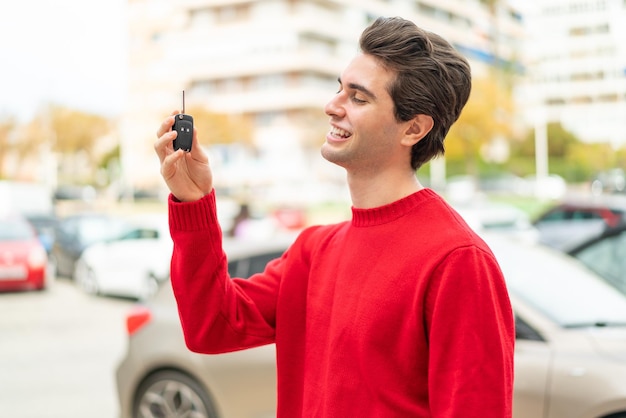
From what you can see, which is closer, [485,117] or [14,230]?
[14,230]

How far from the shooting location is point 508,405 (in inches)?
70.5

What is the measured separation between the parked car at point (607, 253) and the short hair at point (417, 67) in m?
4.60

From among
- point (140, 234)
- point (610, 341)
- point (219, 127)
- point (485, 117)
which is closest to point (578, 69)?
point (485, 117)

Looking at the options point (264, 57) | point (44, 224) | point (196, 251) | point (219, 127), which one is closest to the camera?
point (196, 251)


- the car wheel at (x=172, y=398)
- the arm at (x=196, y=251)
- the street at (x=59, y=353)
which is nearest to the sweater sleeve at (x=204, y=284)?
the arm at (x=196, y=251)

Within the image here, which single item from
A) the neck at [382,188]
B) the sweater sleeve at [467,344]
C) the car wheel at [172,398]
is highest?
the neck at [382,188]

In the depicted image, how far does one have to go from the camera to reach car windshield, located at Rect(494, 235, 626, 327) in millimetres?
4367

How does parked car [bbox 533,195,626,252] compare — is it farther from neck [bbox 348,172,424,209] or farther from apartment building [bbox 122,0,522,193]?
apartment building [bbox 122,0,522,193]

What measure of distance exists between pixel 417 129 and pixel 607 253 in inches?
185

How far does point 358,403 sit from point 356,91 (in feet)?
2.47

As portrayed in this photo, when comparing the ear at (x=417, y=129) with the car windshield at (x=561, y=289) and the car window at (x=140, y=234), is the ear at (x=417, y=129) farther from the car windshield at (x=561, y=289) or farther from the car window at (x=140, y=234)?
the car window at (x=140, y=234)

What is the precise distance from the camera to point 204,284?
2186 millimetres

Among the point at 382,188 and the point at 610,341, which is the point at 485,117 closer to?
the point at 610,341

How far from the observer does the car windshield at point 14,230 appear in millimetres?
15164
